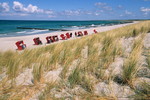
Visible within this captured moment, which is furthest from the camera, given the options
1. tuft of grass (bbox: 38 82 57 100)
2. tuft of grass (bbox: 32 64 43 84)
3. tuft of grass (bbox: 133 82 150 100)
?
tuft of grass (bbox: 32 64 43 84)

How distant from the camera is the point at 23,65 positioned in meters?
3.45

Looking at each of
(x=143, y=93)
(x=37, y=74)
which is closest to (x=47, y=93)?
(x=37, y=74)

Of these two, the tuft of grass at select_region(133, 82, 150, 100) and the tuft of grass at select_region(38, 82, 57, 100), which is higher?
the tuft of grass at select_region(133, 82, 150, 100)

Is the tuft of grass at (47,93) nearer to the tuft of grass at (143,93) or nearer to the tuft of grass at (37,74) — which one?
the tuft of grass at (37,74)

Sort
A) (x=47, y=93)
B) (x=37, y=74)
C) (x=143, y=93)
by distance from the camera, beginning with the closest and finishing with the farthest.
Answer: (x=143, y=93), (x=47, y=93), (x=37, y=74)

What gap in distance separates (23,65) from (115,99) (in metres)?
2.47

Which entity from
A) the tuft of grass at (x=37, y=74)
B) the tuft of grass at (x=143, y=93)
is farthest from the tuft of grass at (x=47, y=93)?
the tuft of grass at (x=143, y=93)

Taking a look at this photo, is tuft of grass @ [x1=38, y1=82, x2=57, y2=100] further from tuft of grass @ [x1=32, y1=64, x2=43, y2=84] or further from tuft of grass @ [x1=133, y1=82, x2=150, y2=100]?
tuft of grass @ [x1=133, y1=82, x2=150, y2=100]

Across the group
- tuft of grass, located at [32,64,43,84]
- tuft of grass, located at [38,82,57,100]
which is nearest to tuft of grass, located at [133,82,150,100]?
tuft of grass, located at [38,82,57,100]

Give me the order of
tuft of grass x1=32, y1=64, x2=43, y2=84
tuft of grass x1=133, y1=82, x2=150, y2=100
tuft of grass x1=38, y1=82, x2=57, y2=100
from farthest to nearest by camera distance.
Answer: tuft of grass x1=32, y1=64, x2=43, y2=84
tuft of grass x1=38, y1=82, x2=57, y2=100
tuft of grass x1=133, y1=82, x2=150, y2=100

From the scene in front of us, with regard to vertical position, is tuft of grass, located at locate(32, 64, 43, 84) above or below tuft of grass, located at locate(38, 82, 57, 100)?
above

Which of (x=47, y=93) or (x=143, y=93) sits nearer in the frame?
(x=143, y=93)

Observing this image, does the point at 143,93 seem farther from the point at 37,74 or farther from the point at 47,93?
the point at 37,74

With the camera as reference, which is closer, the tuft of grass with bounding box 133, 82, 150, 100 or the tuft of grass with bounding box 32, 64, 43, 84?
the tuft of grass with bounding box 133, 82, 150, 100
